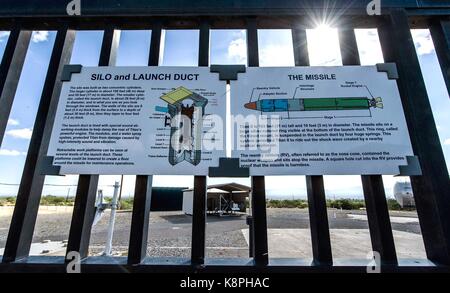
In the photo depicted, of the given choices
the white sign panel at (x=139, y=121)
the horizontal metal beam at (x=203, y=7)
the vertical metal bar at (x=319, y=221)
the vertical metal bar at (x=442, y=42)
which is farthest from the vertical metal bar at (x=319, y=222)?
the horizontal metal beam at (x=203, y=7)

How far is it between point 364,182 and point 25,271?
96.8 inches

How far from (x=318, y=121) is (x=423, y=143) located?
2.73 ft

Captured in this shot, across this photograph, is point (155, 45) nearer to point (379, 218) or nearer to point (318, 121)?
point (318, 121)

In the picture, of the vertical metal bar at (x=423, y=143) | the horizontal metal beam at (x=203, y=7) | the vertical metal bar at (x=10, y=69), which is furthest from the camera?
the horizontal metal beam at (x=203, y=7)

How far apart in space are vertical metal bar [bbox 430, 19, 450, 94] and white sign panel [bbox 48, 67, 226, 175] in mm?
2004

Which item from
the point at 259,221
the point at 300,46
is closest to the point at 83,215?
the point at 259,221

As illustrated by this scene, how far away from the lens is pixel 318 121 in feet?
5.34

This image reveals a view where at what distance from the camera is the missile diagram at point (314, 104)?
166 centimetres

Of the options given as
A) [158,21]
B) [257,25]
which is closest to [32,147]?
[158,21]

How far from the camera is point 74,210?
4.99 ft

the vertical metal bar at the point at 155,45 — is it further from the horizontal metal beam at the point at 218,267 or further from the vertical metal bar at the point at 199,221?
the horizontal metal beam at the point at 218,267

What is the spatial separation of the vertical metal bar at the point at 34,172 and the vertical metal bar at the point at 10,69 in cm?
36
